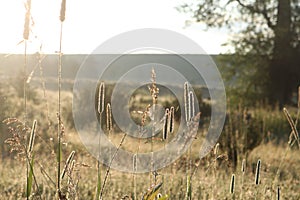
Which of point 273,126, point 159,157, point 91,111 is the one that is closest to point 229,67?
point 273,126

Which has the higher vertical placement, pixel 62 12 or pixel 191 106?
pixel 62 12

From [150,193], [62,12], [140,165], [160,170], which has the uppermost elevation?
[62,12]

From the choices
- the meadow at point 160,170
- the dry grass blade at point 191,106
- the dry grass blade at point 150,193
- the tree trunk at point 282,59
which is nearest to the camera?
the dry grass blade at point 150,193

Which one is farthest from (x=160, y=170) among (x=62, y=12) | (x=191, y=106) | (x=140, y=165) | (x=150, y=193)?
(x=62, y=12)

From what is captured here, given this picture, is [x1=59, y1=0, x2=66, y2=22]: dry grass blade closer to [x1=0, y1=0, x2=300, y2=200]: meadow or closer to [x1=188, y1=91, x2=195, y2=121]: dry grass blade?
[x1=0, y1=0, x2=300, y2=200]: meadow

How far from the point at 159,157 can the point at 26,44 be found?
24.0 ft

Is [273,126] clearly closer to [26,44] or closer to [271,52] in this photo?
[271,52]

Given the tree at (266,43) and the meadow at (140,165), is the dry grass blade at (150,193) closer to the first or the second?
the meadow at (140,165)

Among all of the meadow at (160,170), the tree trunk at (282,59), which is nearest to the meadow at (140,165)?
the meadow at (160,170)

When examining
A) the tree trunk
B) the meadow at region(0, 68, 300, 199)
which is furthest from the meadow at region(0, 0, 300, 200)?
the tree trunk

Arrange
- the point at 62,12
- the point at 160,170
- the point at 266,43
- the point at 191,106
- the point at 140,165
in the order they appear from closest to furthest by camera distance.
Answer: the point at 62,12 < the point at 191,106 < the point at 160,170 < the point at 140,165 < the point at 266,43

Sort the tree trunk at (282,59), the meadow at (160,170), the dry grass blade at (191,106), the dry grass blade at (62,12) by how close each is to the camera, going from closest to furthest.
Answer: the dry grass blade at (62,12)
the meadow at (160,170)
the dry grass blade at (191,106)
the tree trunk at (282,59)

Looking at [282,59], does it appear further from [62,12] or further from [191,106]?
[62,12]

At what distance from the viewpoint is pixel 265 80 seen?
21609 mm
